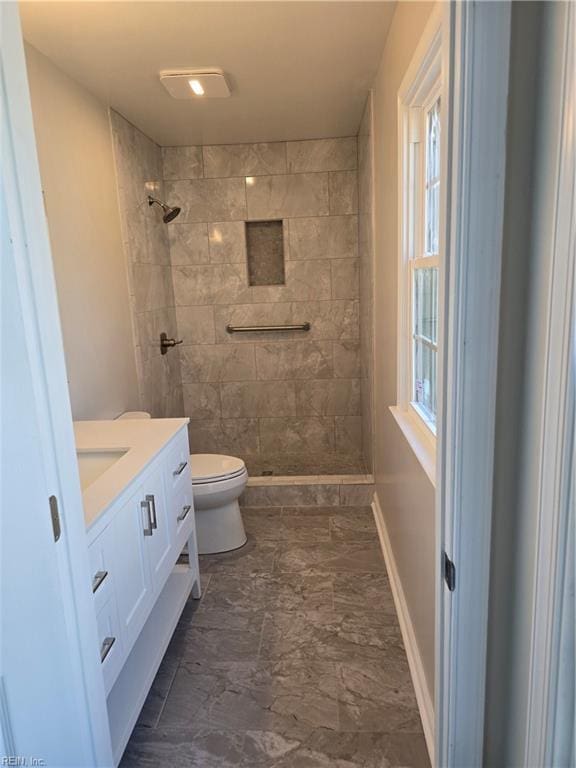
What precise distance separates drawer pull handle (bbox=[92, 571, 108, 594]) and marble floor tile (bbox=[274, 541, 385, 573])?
4.49ft

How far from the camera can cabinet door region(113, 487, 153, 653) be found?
60.8 inches

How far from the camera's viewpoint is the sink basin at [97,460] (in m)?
1.94

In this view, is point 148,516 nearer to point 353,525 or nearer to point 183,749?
point 183,749

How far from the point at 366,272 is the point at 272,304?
0.97 meters

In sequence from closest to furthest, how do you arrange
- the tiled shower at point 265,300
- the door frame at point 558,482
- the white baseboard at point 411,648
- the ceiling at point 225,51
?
the door frame at point 558,482, the white baseboard at point 411,648, the ceiling at point 225,51, the tiled shower at point 265,300

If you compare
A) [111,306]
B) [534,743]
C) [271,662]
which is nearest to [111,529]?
[271,662]

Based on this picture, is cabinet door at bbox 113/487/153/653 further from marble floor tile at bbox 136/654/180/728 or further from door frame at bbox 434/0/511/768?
door frame at bbox 434/0/511/768

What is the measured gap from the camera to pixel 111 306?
2.88 m

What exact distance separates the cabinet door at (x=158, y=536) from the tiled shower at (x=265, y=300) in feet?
5.63

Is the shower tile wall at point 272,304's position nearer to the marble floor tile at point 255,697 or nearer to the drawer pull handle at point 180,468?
the drawer pull handle at point 180,468

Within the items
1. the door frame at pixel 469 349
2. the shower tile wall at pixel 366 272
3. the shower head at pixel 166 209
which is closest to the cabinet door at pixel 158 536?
the door frame at pixel 469 349

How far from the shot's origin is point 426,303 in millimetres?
1991

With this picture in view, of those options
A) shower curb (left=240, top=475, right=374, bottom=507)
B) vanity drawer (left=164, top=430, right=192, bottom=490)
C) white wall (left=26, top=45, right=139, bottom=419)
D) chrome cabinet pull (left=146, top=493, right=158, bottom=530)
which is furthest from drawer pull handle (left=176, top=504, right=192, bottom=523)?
shower curb (left=240, top=475, right=374, bottom=507)

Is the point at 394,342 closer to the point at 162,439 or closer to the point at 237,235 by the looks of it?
the point at 162,439
